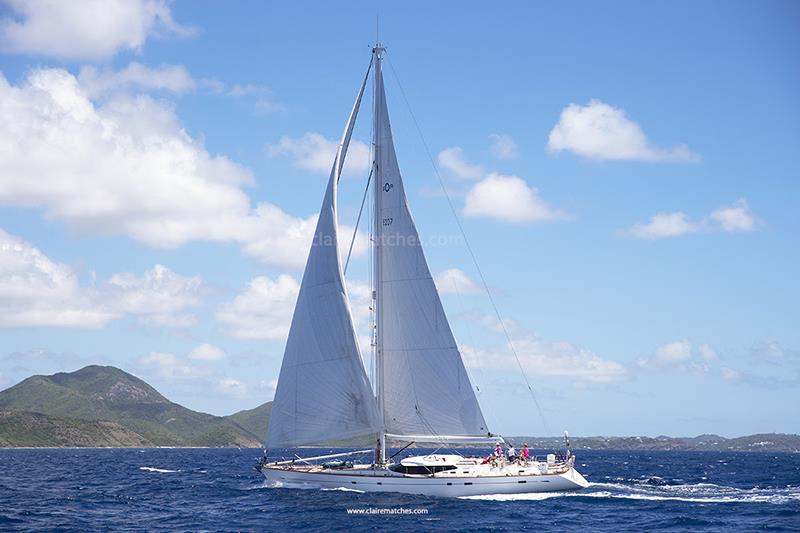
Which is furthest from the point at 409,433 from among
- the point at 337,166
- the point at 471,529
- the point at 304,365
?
the point at 337,166

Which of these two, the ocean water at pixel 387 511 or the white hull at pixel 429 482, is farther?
the white hull at pixel 429 482

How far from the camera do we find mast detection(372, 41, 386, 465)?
155ft

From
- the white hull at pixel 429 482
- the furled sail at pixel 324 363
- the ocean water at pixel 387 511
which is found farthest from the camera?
the furled sail at pixel 324 363

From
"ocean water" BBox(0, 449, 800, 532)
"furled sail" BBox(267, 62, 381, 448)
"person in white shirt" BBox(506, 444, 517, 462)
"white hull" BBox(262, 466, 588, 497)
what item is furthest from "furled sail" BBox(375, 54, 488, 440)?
"ocean water" BBox(0, 449, 800, 532)

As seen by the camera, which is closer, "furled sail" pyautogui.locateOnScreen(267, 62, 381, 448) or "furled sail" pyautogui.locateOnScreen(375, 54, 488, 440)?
"furled sail" pyautogui.locateOnScreen(267, 62, 381, 448)

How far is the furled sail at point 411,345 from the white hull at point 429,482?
9.58ft

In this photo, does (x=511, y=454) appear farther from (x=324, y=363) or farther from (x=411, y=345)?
(x=324, y=363)

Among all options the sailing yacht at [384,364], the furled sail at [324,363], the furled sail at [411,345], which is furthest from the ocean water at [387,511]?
the furled sail at [411,345]

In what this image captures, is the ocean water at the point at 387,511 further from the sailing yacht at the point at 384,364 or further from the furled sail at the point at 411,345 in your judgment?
the furled sail at the point at 411,345

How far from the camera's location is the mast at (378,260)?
47.1 meters

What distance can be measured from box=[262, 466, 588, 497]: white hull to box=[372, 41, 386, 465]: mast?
1.50 meters

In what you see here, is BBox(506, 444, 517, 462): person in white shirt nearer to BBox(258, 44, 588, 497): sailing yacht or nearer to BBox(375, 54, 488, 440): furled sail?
BBox(258, 44, 588, 497): sailing yacht

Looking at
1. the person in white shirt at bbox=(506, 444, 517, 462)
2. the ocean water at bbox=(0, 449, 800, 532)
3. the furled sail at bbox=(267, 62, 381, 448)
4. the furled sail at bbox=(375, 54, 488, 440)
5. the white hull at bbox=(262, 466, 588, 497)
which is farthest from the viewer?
the person in white shirt at bbox=(506, 444, 517, 462)

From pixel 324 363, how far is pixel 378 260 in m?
6.77
